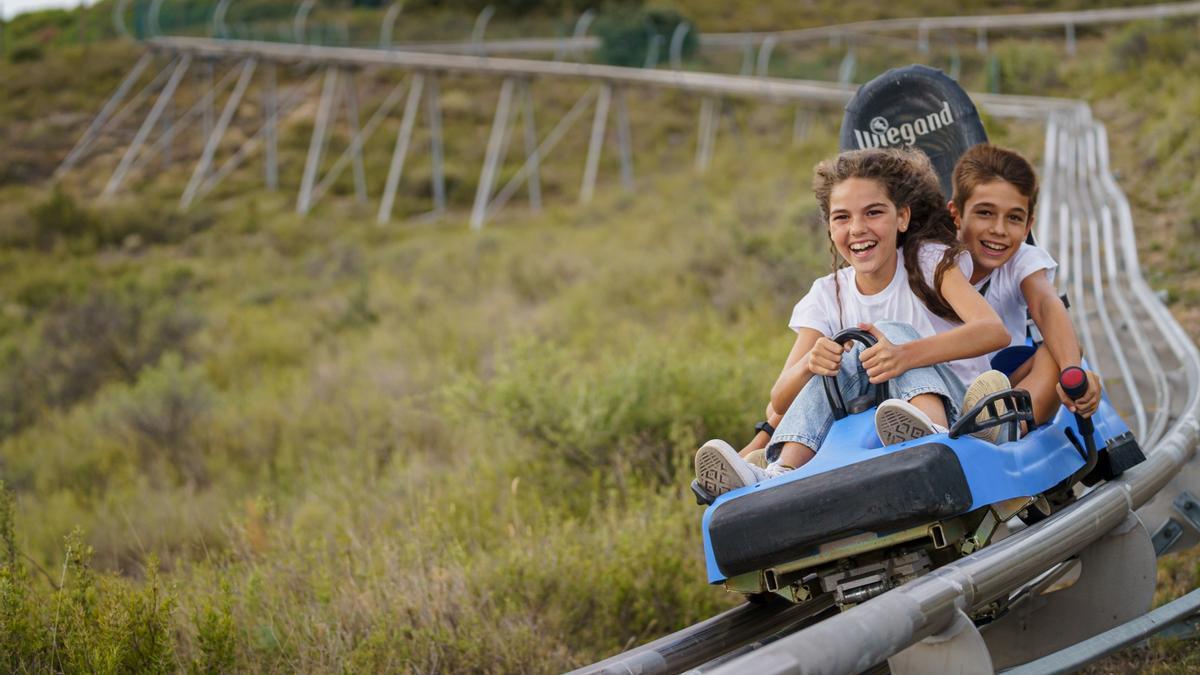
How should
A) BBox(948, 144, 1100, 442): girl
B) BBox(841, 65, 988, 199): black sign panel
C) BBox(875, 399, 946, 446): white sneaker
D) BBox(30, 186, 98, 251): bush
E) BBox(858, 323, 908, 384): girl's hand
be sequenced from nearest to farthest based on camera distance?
BBox(875, 399, 946, 446): white sneaker
BBox(858, 323, 908, 384): girl's hand
BBox(948, 144, 1100, 442): girl
BBox(841, 65, 988, 199): black sign panel
BBox(30, 186, 98, 251): bush

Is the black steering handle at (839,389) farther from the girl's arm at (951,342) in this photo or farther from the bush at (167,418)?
the bush at (167,418)

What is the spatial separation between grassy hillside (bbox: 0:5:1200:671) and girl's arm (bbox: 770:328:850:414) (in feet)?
4.55

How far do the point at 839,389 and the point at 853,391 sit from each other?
0.17 ft

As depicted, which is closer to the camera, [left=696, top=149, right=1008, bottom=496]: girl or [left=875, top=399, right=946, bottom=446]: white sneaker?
[left=875, top=399, right=946, bottom=446]: white sneaker

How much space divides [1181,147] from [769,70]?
46.7 feet

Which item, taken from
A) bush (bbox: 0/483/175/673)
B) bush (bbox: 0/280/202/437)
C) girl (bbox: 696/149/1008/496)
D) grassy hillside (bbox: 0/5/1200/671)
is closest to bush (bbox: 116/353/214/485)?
grassy hillside (bbox: 0/5/1200/671)

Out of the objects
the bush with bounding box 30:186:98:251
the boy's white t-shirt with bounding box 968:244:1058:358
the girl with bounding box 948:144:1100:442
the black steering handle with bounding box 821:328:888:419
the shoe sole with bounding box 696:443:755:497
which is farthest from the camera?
the bush with bounding box 30:186:98:251

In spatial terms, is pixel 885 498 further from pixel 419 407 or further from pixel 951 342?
pixel 419 407

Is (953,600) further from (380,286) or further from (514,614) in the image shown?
(380,286)

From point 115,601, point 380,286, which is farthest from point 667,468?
point 380,286

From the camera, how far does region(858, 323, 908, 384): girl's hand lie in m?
3.62

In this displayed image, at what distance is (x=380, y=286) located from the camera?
18797 millimetres

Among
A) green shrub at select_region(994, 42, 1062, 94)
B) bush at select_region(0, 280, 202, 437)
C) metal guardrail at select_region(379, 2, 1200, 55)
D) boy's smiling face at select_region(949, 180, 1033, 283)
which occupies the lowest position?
bush at select_region(0, 280, 202, 437)

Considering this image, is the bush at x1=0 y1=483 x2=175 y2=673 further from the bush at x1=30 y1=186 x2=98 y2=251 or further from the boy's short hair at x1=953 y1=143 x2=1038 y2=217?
the bush at x1=30 y1=186 x2=98 y2=251
